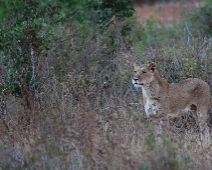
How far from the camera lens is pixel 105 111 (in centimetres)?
775

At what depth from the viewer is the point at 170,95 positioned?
9.30 metres

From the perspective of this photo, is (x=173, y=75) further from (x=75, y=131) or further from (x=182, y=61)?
(x=75, y=131)

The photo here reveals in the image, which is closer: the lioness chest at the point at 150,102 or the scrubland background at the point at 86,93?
the scrubland background at the point at 86,93

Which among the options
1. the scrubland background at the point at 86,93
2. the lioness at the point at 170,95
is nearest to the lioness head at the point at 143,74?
the lioness at the point at 170,95

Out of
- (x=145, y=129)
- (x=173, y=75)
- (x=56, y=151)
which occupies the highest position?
(x=56, y=151)

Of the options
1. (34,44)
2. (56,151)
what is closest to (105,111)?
(56,151)

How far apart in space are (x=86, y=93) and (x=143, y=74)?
43.3 inches

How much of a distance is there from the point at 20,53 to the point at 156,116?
97.9 inches

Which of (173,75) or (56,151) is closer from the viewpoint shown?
(56,151)

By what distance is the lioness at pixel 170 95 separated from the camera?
8984 millimetres

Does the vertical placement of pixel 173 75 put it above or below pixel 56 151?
below

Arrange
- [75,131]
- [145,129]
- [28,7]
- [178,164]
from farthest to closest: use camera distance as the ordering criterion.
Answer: [28,7], [145,129], [75,131], [178,164]

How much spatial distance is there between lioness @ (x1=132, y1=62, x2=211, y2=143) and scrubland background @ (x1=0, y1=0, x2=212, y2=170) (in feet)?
0.69

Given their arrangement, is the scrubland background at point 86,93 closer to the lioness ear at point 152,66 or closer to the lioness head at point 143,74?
the lioness head at point 143,74
